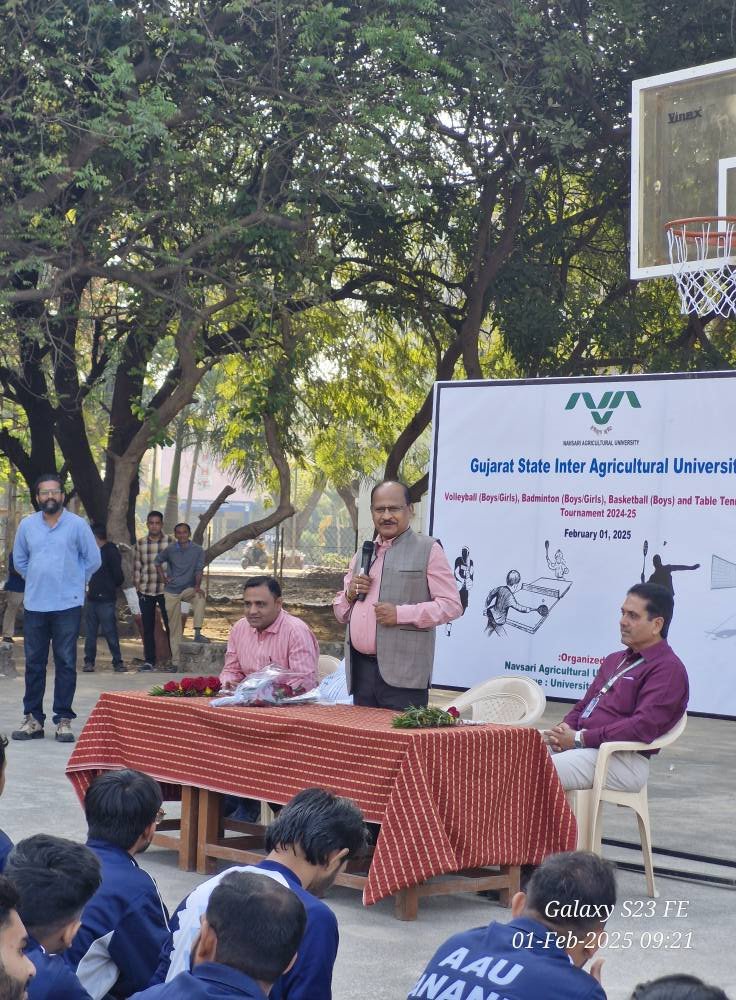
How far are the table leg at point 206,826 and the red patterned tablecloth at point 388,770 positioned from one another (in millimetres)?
113

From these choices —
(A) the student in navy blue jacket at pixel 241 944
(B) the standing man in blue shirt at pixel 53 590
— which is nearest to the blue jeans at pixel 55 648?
(B) the standing man in blue shirt at pixel 53 590

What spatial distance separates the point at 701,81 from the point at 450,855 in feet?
24.1

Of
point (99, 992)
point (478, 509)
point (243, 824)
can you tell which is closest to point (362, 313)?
point (478, 509)

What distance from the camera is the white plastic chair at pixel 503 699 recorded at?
24.0 ft

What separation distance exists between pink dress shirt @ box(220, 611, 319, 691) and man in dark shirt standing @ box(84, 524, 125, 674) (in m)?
8.11

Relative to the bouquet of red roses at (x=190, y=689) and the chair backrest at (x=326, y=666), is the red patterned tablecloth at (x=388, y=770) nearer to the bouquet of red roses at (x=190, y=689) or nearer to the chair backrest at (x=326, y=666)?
the bouquet of red roses at (x=190, y=689)

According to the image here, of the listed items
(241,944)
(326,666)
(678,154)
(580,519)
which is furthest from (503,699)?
(678,154)

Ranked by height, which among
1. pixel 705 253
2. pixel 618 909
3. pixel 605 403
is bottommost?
pixel 618 909

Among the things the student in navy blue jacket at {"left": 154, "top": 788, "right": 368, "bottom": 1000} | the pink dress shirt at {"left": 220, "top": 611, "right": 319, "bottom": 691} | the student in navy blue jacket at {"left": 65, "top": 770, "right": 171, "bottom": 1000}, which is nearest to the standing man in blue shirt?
the pink dress shirt at {"left": 220, "top": 611, "right": 319, "bottom": 691}

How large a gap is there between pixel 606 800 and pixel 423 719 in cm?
106

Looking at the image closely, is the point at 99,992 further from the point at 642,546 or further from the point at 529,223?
the point at 529,223

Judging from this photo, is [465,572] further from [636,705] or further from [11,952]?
[11,952]

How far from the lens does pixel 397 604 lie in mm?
6707

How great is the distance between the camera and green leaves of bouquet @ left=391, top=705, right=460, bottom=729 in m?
5.70
